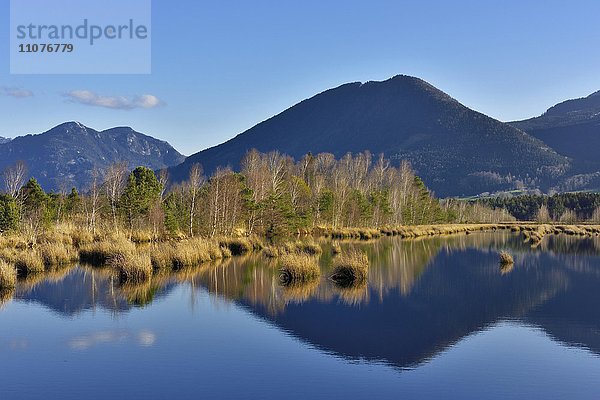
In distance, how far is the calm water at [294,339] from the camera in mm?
13023

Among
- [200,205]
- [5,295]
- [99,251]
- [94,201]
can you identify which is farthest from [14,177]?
[5,295]

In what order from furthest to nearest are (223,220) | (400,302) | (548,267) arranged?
1. (223,220)
2. (548,267)
3. (400,302)

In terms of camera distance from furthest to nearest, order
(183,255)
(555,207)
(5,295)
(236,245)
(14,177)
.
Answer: (555,207)
(14,177)
(236,245)
(183,255)
(5,295)

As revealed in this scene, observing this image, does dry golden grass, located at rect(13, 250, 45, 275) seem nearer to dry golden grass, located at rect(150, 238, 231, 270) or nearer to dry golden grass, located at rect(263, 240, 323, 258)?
dry golden grass, located at rect(150, 238, 231, 270)

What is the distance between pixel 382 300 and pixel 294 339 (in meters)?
7.47

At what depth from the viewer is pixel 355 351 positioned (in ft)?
52.9

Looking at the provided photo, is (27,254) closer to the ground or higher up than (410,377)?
higher up

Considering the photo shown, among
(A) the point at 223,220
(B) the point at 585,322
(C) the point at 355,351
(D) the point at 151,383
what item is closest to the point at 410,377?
(C) the point at 355,351

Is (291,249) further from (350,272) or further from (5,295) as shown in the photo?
(5,295)

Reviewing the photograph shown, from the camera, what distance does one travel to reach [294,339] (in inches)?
688

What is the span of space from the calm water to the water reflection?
9 cm

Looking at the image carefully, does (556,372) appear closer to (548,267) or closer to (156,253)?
(156,253)

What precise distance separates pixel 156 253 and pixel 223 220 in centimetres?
2025

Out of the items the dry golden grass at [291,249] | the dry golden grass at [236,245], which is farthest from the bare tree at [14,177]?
the dry golden grass at [291,249]
